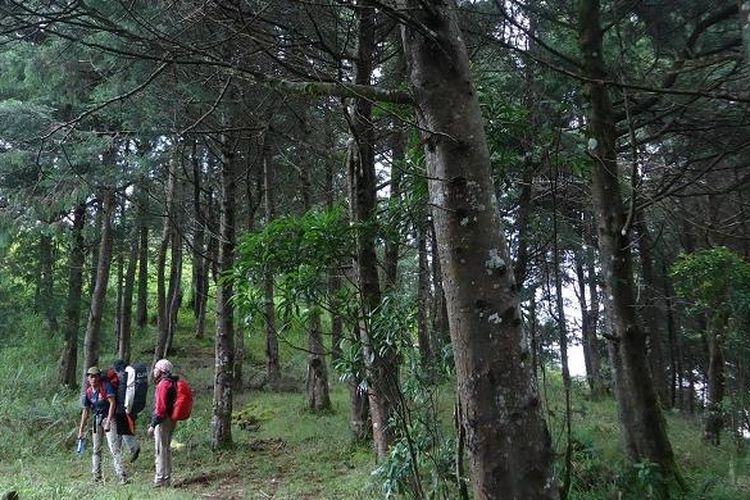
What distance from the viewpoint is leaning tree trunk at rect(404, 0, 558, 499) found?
292cm

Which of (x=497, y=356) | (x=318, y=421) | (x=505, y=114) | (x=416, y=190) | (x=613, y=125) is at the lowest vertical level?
(x=318, y=421)

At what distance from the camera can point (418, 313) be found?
4.84 m

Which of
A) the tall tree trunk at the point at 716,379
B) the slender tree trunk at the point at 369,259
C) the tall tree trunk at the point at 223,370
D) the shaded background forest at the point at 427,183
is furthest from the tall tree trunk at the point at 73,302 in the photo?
the tall tree trunk at the point at 716,379

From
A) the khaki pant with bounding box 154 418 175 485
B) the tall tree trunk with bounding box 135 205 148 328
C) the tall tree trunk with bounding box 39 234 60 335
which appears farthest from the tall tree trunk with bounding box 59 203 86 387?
the khaki pant with bounding box 154 418 175 485

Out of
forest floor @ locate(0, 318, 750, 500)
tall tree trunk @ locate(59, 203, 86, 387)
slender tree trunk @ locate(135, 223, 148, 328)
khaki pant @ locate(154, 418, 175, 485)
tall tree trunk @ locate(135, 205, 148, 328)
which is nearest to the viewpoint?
forest floor @ locate(0, 318, 750, 500)

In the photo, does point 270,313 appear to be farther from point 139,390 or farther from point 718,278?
point 718,278

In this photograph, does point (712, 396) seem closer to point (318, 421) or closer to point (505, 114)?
point (318, 421)

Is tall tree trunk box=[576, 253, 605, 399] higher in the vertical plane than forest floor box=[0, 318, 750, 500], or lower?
higher

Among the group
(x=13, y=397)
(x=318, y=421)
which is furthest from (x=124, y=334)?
(x=318, y=421)

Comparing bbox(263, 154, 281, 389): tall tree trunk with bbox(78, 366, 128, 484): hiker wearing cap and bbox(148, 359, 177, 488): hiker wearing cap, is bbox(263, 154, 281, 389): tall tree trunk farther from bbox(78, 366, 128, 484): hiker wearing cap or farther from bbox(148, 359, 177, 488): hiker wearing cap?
bbox(78, 366, 128, 484): hiker wearing cap

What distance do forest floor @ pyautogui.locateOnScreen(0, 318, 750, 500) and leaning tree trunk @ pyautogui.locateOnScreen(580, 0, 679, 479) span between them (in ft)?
1.59

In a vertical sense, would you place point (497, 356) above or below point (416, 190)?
below

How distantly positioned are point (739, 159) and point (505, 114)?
7.51 m

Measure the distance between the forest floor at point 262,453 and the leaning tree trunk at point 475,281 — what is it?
86 centimetres
